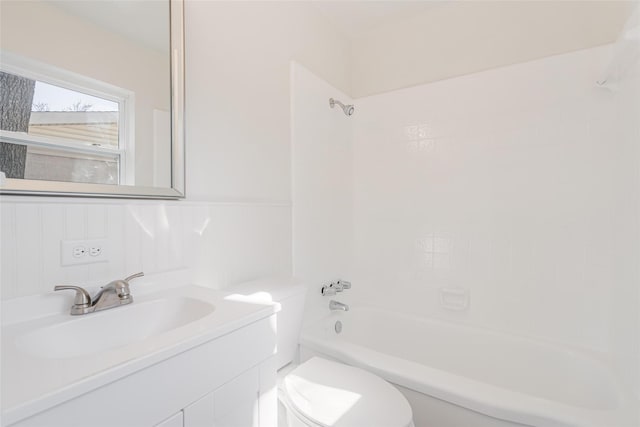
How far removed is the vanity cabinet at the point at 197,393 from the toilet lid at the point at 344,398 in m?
0.17

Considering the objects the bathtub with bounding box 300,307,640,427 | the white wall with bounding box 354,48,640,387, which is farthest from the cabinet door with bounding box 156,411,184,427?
the white wall with bounding box 354,48,640,387

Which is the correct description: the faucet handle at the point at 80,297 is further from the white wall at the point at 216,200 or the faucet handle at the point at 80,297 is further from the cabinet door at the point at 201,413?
the cabinet door at the point at 201,413

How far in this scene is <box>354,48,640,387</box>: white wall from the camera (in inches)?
65.4

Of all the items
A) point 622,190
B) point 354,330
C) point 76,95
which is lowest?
point 354,330

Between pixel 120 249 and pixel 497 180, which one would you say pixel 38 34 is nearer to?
pixel 120 249

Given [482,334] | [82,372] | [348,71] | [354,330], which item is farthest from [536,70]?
[82,372]

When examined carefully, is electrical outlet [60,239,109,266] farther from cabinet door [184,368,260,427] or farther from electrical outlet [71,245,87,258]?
cabinet door [184,368,260,427]

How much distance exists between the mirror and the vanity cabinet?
62 cm

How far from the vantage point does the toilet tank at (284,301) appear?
131cm

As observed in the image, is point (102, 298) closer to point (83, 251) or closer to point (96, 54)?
point (83, 251)

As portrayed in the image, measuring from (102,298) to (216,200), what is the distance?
60cm

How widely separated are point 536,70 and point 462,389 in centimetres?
183

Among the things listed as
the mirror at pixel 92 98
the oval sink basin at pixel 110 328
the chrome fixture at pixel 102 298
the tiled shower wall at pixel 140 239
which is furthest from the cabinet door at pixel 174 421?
the mirror at pixel 92 98

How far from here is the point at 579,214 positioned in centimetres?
176
